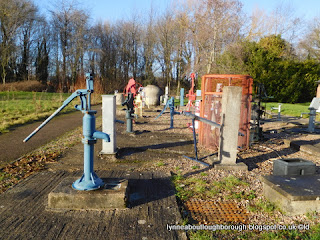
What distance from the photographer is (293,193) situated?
9.35 feet

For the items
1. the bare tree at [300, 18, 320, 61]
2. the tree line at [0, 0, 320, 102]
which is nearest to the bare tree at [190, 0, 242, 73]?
the tree line at [0, 0, 320, 102]

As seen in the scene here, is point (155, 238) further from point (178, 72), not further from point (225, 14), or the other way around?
point (178, 72)

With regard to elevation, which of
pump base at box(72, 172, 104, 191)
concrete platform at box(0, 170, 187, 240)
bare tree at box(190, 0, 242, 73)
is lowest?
concrete platform at box(0, 170, 187, 240)

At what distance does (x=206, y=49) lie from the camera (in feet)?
79.4

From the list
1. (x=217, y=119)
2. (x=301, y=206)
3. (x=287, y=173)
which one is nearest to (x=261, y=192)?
(x=287, y=173)

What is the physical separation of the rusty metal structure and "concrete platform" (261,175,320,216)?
7.60ft

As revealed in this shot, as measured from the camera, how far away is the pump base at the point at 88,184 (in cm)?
293

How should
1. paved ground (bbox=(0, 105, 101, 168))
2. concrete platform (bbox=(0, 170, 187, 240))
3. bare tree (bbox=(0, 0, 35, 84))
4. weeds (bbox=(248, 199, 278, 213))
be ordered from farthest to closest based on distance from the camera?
bare tree (bbox=(0, 0, 35, 84))
paved ground (bbox=(0, 105, 101, 168))
weeds (bbox=(248, 199, 278, 213))
concrete platform (bbox=(0, 170, 187, 240))

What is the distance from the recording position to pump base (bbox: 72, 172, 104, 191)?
2.93 meters

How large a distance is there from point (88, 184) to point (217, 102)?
3667 millimetres

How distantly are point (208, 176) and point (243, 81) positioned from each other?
2552 millimetres

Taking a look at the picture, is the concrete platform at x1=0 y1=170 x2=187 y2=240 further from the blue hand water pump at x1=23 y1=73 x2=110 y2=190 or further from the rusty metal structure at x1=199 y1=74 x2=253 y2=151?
the rusty metal structure at x1=199 y1=74 x2=253 y2=151

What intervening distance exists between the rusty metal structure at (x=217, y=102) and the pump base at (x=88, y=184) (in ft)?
11.1

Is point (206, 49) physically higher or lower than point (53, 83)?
higher
